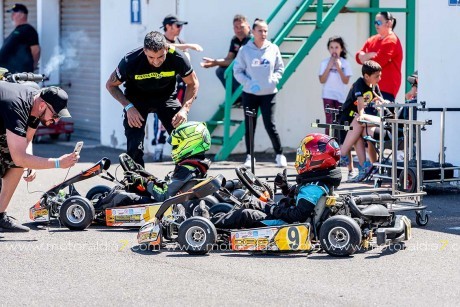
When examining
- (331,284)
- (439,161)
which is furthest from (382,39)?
(331,284)

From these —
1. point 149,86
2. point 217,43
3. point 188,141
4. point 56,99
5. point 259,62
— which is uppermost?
point 217,43

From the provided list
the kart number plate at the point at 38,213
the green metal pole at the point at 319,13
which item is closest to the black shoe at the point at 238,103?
the green metal pole at the point at 319,13

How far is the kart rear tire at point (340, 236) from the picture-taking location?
7.90m

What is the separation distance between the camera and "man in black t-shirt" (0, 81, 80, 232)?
340 inches

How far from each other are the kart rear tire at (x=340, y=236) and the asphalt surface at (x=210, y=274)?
0.09 m

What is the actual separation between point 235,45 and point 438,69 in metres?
3.70

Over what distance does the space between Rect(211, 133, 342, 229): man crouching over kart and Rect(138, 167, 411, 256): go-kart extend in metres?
0.08

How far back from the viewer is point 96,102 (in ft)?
59.1

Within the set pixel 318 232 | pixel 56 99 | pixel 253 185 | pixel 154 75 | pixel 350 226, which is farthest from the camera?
pixel 154 75

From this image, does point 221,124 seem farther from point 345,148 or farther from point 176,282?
point 176,282

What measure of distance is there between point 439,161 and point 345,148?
4.41 ft

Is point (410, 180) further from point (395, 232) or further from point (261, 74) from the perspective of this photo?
point (261, 74)

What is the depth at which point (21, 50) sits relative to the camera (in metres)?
17.3

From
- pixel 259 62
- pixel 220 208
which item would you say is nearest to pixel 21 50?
pixel 259 62
